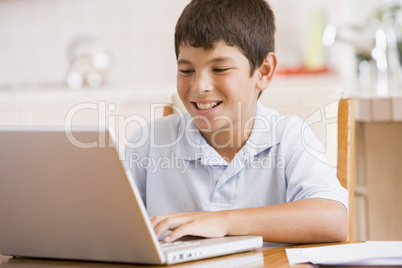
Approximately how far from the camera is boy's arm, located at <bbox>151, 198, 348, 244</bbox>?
996 millimetres

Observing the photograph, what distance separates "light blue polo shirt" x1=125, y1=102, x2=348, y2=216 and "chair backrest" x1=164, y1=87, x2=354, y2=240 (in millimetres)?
87

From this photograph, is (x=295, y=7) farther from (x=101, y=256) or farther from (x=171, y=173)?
(x=101, y=256)

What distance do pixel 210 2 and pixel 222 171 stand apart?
Result: 1.25 ft

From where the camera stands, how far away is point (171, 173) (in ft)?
4.55

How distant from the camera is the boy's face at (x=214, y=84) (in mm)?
1265

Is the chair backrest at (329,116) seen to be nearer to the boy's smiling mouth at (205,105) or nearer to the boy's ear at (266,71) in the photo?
the boy's ear at (266,71)

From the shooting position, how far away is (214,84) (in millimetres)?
1283

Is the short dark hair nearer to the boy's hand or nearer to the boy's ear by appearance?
the boy's ear

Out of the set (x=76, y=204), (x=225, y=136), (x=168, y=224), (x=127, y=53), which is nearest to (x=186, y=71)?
(x=225, y=136)

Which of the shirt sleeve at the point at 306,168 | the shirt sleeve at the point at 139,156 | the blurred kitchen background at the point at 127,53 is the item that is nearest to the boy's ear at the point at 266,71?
the shirt sleeve at the point at 306,168

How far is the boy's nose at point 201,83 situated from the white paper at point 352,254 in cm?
44

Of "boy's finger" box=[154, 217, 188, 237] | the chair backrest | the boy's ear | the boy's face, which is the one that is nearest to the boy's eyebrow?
the boy's face

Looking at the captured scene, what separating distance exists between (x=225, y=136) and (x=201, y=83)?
18 centimetres

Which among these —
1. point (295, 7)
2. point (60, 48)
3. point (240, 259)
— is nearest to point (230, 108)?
point (240, 259)
